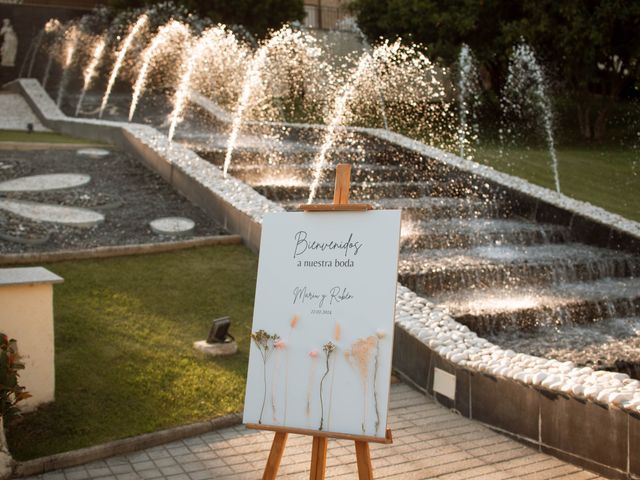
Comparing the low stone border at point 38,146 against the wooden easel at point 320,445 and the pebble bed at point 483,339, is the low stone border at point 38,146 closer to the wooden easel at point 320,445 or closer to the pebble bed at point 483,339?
the pebble bed at point 483,339

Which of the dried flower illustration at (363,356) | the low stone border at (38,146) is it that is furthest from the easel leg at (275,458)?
the low stone border at (38,146)

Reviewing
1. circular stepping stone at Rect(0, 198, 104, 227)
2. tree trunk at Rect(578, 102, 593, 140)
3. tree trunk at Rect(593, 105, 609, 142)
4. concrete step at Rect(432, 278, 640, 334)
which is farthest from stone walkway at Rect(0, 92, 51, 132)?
tree trunk at Rect(593, 105, 609, 142)

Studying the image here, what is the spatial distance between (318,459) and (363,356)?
518 millimetres

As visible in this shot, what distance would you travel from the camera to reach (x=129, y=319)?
718cm

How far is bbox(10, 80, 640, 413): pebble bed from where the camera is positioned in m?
5.43

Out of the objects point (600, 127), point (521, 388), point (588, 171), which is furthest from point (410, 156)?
point (600, 127)

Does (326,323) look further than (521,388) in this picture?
No

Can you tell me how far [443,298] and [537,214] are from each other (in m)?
3.43

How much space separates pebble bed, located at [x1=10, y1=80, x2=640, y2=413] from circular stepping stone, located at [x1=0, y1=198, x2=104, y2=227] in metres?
1.42

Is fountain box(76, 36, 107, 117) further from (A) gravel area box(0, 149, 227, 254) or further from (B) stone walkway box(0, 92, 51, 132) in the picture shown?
(A) gravel area box(0, 149, 227, 254)

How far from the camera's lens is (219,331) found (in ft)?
22.0

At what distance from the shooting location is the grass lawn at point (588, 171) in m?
13.4

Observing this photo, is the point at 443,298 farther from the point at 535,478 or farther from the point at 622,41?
the point at 622,41

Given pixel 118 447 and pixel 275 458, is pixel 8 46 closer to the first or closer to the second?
pixel 118 447
